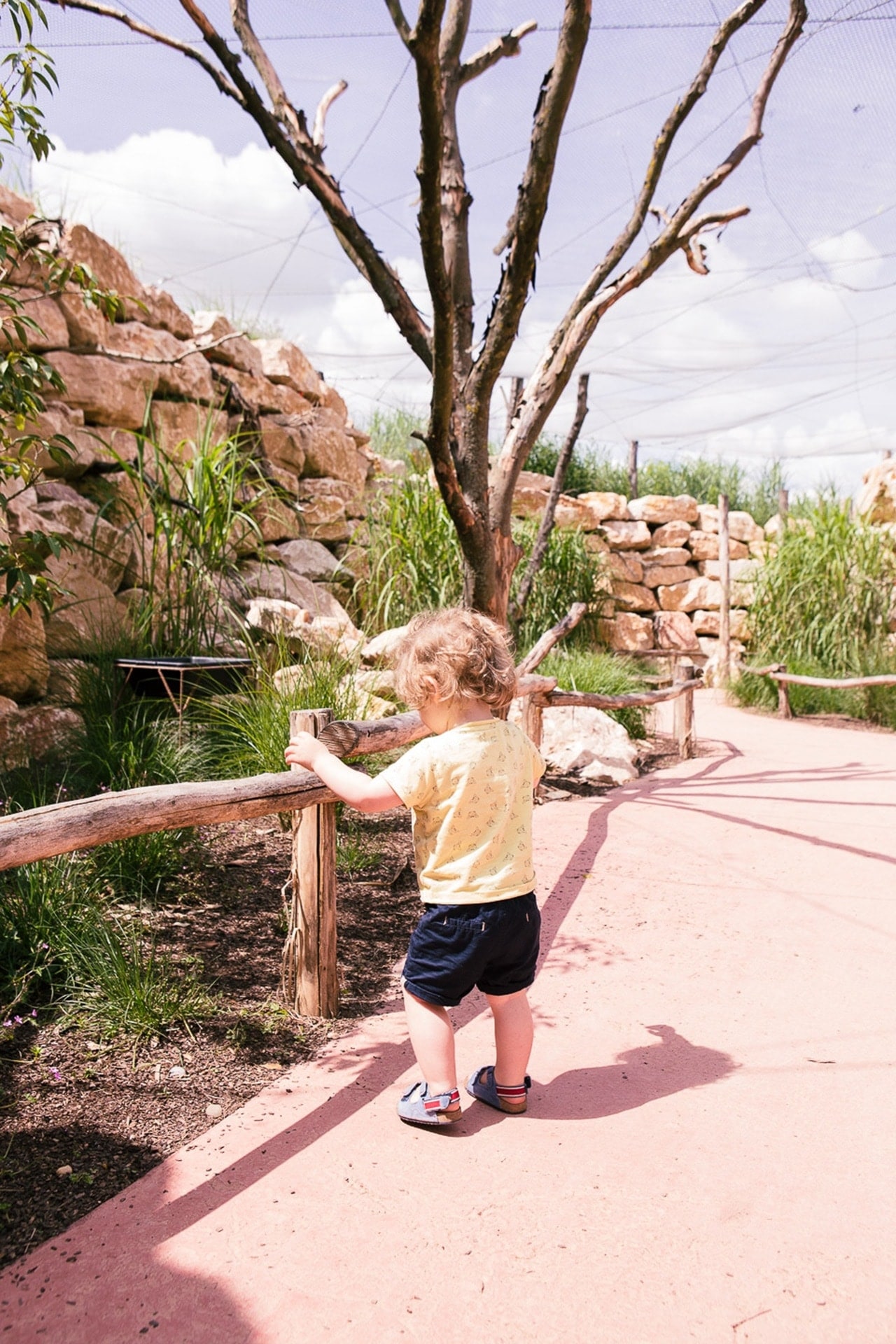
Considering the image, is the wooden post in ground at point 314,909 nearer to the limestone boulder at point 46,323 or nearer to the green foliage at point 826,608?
the limestone boulder at point 46,323

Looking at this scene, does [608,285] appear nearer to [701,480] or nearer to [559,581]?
[559,581]

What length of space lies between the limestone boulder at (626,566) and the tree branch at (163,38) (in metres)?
8.82

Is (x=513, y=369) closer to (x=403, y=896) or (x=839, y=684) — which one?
(x=839, y=684)

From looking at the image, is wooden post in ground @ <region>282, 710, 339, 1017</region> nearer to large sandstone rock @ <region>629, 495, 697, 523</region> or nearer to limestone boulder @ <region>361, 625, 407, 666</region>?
limestone boulder @ <region>361, 625, 407, 666</region>

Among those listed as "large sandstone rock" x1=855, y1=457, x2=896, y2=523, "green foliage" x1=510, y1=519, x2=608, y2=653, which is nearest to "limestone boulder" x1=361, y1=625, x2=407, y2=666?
"green foliage" x1=510, y1=519, x2=608, y2=653

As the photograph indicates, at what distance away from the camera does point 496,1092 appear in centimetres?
209

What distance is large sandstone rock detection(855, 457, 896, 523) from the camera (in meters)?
10.8

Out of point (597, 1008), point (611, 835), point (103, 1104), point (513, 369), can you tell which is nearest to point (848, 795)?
point (611, 835)

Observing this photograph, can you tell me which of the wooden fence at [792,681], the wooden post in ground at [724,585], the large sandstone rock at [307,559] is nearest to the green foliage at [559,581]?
the wooden post in ground at [724,585]

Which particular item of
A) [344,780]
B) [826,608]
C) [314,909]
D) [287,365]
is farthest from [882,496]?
[344,780]

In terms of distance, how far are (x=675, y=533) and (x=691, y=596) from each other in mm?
884

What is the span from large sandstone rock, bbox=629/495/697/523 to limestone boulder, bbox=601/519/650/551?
19cm

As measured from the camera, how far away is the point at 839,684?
755 centimetres

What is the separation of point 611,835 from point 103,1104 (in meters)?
2.76
